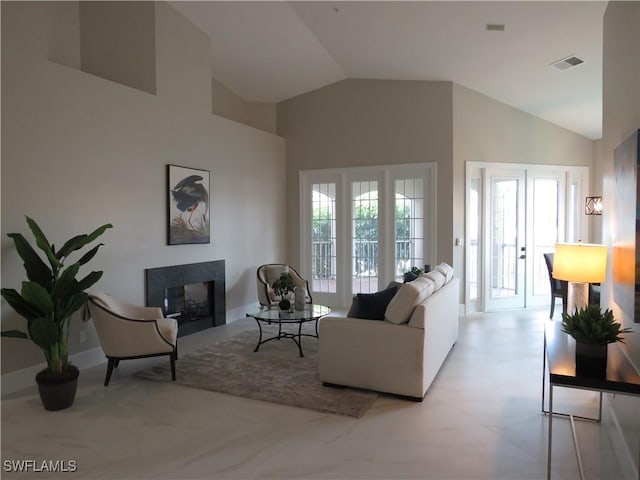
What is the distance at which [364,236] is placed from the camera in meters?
7.49

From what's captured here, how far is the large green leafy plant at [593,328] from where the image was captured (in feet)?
7.55

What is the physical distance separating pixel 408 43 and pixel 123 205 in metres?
4.04

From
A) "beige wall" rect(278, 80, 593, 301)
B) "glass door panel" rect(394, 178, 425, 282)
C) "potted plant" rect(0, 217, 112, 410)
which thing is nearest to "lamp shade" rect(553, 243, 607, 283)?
"beige wall" rect(278, 80, 593, 301)

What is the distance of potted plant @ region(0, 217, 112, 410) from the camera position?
3.29m

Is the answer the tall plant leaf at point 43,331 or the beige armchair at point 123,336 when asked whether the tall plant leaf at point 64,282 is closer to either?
the tall plant leaf at point 43,331

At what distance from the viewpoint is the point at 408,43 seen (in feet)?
18.1

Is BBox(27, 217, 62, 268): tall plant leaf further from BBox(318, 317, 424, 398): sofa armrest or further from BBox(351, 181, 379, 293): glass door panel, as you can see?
BBox(351, 181, 379, 293): glass door panel

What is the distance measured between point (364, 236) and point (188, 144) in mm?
3328

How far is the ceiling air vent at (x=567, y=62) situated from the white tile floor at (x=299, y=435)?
3.80 m

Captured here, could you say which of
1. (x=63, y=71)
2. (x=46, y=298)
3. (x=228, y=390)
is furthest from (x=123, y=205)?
(x=228, y=390)

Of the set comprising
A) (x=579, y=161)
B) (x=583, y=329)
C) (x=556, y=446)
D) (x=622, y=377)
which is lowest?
(x=556, y=446)

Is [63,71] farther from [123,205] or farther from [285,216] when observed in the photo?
[285,216]

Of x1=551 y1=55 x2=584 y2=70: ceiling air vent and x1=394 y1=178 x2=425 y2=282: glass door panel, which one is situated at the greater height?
x1=551 y1=55 x2=584 y2=70: ceiling air vent

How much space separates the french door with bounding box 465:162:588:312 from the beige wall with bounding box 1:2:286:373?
143 inches
